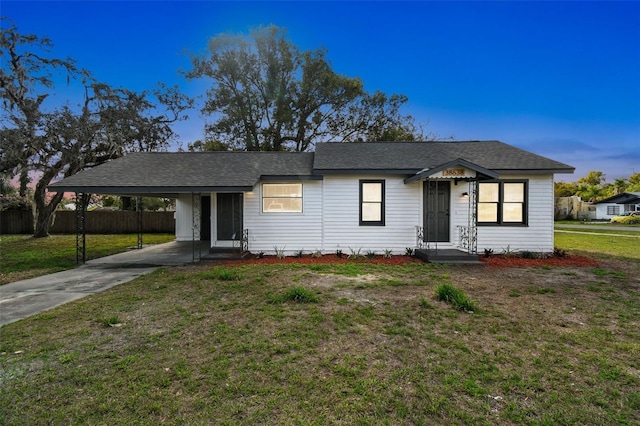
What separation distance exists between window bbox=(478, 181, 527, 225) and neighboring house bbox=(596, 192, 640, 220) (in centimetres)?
3850

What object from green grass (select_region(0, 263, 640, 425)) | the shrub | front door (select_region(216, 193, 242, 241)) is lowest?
green grass (select_region(0, 263, 640, 425))

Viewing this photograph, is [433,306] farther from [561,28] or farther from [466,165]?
[561,28]

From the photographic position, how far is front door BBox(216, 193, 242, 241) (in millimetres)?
10820

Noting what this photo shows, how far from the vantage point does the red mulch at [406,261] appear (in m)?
8.76

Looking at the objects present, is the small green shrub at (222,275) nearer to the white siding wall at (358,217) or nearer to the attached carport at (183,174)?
the attached carport at (183,174)

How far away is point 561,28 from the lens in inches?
532

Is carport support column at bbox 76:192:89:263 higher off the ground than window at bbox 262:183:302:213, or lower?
lower

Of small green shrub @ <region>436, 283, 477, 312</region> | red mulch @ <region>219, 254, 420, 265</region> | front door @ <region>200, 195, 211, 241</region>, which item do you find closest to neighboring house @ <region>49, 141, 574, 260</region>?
red mulch @ <region>219, 254, 420, 265</region>

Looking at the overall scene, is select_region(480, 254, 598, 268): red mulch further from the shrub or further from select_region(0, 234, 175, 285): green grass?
the shrub

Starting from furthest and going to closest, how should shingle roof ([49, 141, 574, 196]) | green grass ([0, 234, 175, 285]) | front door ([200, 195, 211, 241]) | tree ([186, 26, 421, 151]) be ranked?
tree ([186, 26, 421, 151]) < front door ([200, 195, 211, 241]) < shingle roof ([49, 141, 574, 196]) < green grass ([0, 234, 175, 285])

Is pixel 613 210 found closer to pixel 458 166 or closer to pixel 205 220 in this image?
pixel 458 166

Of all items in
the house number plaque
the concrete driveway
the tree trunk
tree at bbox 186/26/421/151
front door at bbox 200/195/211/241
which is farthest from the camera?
tree at bbox 186/26/421/151

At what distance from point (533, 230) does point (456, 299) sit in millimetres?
7308

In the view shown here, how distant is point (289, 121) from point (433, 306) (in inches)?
795
